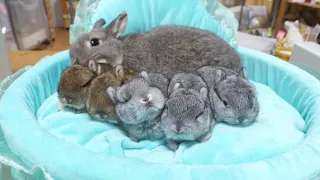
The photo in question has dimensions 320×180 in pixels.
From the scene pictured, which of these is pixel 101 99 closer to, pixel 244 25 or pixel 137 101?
pixel 137 101

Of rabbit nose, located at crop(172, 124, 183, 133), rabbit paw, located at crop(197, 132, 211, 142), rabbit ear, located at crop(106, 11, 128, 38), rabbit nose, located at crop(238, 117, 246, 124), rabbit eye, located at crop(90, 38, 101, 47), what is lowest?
rabbit paw, located at crop(197, 132, 211, 142)

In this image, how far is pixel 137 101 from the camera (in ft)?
2.59

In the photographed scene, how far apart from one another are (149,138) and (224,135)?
0.74ft

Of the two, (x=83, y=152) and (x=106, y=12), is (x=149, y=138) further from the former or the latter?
(x=106, y=12)

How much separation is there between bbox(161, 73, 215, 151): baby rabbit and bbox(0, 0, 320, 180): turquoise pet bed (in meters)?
0.04

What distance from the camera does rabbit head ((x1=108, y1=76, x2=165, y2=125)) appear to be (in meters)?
0.79

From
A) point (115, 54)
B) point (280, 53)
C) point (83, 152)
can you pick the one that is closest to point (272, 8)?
point (280, 53)

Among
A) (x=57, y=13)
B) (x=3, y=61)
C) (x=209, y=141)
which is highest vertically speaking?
(x=209, y=141)

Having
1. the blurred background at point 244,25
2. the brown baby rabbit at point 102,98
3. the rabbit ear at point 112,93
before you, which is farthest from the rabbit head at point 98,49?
the blurred background at point 244,25

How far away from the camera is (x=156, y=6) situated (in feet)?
4.46

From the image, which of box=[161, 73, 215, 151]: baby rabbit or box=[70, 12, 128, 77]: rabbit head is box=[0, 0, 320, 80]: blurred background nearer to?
box=[70, 12, 128, 77]: rabbit head

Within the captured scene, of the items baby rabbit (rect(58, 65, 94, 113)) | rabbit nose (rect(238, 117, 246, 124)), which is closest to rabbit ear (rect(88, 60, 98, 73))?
baby rabbit (rect(58, 65, 94, 113))

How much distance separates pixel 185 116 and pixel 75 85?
15.7 inches

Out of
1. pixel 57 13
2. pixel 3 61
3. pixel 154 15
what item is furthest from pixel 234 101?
pixel 57 13
